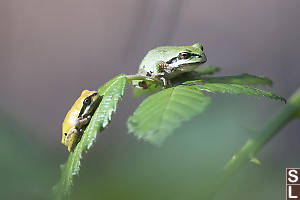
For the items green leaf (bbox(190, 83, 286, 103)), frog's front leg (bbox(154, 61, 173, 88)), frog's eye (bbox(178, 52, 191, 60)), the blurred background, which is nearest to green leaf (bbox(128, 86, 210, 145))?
green leaf (bbox(190, 83, 286, 103))

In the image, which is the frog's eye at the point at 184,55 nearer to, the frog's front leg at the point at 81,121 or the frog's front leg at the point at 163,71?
the frog's front leg at the point at 163,71

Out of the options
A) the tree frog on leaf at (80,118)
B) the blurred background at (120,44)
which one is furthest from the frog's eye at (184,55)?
the blurred background at (120,44)

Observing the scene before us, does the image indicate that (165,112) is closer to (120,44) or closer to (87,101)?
(87,101)

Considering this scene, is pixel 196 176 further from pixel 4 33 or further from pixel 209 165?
pixel 4 33

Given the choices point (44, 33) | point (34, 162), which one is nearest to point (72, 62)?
point (44, 33)

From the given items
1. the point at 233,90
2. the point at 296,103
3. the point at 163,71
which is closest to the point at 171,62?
the point at 163,71

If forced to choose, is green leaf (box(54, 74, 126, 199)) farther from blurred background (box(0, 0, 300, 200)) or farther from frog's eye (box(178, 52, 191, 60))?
blurred background (box(0, 0, 300, 200))
